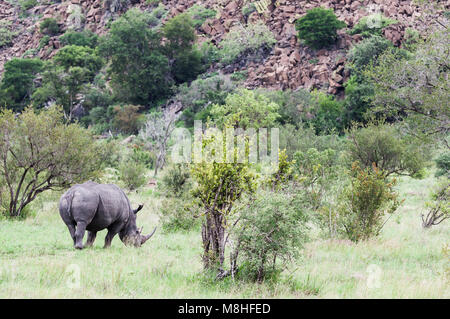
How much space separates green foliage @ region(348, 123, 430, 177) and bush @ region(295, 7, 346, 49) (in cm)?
3478

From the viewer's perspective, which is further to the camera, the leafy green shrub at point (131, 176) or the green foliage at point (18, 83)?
the green foliage at point (18, 83)

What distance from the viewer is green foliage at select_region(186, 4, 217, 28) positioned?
7228cm

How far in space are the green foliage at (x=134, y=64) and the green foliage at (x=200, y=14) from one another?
1409 cm

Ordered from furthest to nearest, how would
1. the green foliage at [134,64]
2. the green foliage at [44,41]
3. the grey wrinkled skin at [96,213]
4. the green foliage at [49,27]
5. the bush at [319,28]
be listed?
1. the green foliage at [49,27]
2. the green foliage at [44,41]
3. the green foliage at [134,64]
4. the bush at [319,28]
5. the grey wrinkled skin at [96,213]

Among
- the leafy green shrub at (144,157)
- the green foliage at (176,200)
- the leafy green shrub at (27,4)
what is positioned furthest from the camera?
the leafy green shrub at (27,4)

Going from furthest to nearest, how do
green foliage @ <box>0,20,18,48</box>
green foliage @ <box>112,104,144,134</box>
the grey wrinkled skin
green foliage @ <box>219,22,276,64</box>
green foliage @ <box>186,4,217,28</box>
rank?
1. green foliage @ <box>0,20,18,48</box>
2. green foliage @ <box>186,4,217,28</box>
3. green foliage @ <box>219,22,276,64</box>
4. green foliage @ <box>112,104,144,134</box>
5. the grey wrinkled skin

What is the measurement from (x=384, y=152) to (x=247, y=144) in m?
15.4

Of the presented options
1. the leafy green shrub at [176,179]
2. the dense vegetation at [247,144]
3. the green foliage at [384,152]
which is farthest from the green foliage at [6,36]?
the green foliage at [384,152]

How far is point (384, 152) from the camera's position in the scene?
20516 mm

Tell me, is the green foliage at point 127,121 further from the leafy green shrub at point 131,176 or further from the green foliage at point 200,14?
the leafy green shrub at point 131,176

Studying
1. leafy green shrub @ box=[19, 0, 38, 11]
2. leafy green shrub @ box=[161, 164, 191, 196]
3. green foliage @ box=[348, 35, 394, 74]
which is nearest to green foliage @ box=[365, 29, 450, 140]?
leafy green shrub @ box=[161, 164, 191, 196]

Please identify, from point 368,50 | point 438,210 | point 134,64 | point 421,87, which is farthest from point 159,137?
point 134,64

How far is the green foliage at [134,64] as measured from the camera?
57.7m

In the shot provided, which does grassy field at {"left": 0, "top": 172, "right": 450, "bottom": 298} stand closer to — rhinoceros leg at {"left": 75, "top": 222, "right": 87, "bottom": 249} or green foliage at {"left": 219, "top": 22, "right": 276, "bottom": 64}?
rhinoceros leg at {"left": 75, "top": 222, "right": 87, "bottom": 249}
